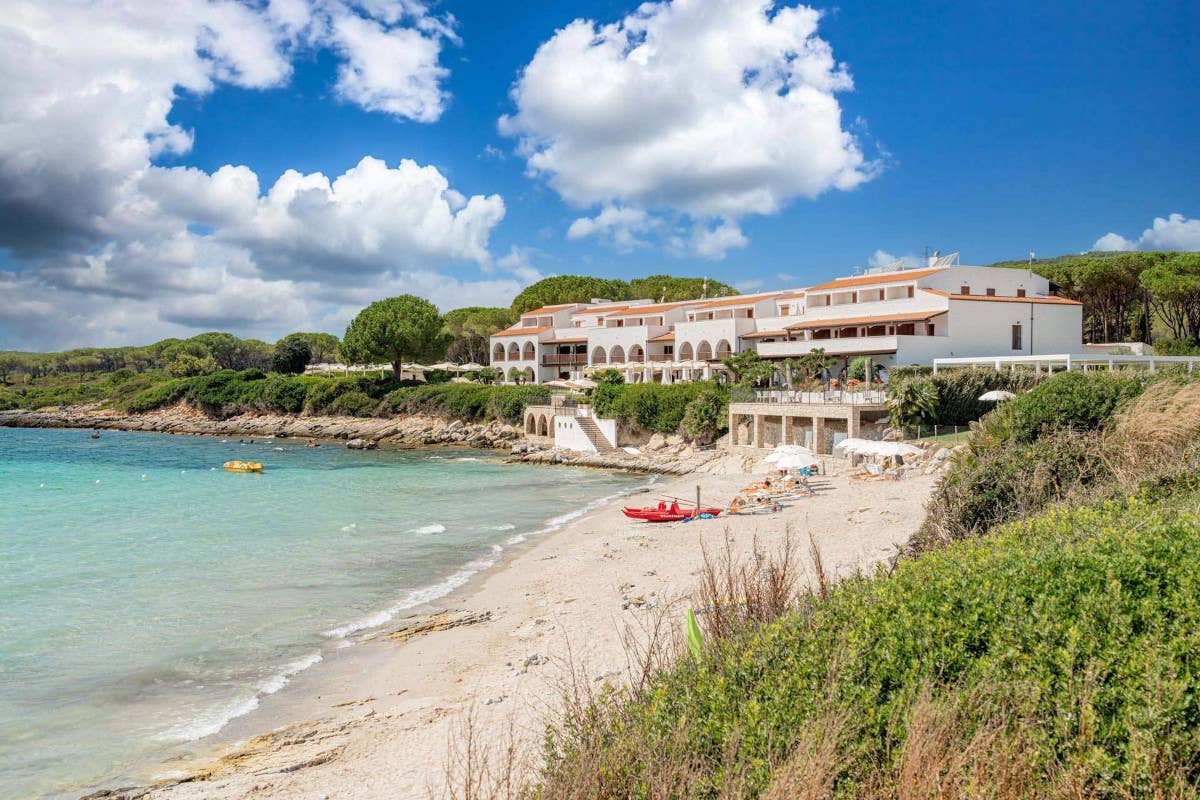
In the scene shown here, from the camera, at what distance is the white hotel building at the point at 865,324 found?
141 feet

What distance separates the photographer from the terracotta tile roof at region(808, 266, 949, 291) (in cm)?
4750

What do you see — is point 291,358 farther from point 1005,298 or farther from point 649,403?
point 1005,298

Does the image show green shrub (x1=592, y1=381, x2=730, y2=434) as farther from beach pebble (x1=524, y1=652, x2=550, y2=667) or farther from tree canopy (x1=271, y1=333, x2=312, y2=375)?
tree canopy (x1=271, y1=333, x2=312, y2=375)

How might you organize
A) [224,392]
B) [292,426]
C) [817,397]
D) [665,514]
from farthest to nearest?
1. [224,392]
2. [292,426]
3. [817,397]
4. [665,514]

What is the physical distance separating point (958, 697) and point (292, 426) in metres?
80.3

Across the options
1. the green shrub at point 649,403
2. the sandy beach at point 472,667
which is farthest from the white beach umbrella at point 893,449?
the green shrub at point 649,403

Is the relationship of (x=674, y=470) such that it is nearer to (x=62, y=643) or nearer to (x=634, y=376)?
(x=634, y=376)

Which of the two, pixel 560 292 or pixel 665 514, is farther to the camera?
pixel 560 292

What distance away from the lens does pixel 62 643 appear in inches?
559

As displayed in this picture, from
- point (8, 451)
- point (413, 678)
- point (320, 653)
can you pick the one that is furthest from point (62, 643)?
point (8, 451)

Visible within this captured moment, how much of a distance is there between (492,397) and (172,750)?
2143 inches

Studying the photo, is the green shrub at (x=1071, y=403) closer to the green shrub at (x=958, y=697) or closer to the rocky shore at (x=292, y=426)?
the green shrub at (x=958, y=697)

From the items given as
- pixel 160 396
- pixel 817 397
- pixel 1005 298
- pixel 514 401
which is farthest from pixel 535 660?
pixel 160 396

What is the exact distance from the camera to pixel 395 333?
77.6 meters
